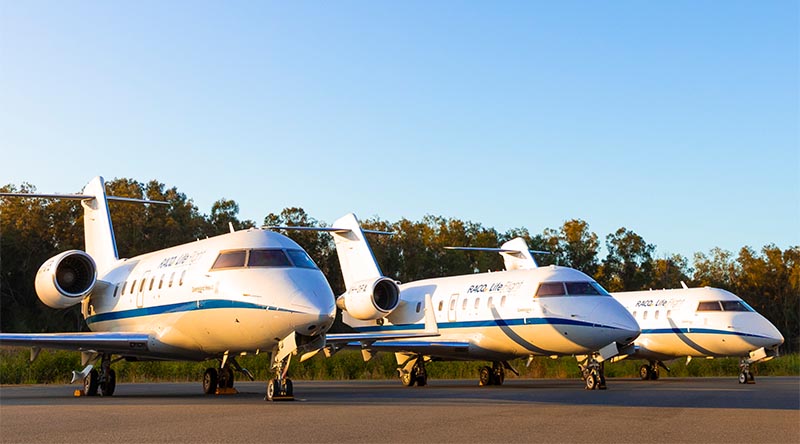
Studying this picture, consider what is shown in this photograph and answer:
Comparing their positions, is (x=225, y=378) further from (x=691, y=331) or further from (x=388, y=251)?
(x=388, y=251)

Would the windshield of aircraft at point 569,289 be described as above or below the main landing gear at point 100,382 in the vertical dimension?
above

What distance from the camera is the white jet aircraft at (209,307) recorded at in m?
17.2

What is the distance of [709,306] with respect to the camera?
33156 millimetres

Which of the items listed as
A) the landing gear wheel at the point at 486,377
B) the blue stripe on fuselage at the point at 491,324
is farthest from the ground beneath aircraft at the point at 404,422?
the landing gear wheel at the point at 486,377

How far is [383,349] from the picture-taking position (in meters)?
27.0

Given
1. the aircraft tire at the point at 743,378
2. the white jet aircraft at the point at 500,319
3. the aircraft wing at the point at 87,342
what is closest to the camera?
the aircraft wing at the point at 87,342

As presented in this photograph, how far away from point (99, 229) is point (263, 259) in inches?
439

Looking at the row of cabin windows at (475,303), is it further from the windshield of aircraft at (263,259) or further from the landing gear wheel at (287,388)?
the landing gear wheel at (287,388)

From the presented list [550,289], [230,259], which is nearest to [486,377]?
[550,289]

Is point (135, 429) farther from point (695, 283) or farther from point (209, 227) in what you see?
point (695, 283)

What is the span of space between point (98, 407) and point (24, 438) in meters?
5.15

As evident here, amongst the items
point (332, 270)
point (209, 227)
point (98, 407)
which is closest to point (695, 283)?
point (332, 270)

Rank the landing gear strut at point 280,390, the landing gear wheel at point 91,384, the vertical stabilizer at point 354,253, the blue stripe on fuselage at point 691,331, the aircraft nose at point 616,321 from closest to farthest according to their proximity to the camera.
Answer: the landing gear strut at point 280,390 → the landing gear wheel at point 91,384 → the aircraft nose at point 616,321 → the blue stripe on fuselage at point 691,331 → the vertical stabilizer at point 354,253

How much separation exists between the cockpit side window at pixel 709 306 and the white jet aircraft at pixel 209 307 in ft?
55.6
